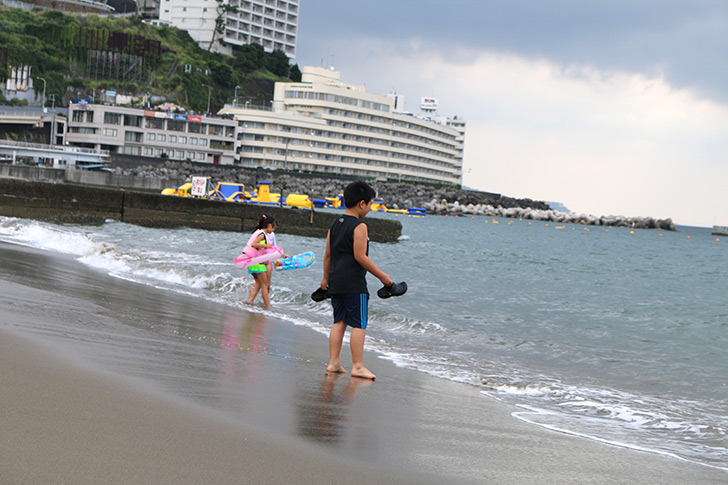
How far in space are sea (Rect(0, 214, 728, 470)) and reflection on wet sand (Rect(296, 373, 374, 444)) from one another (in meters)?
1.34

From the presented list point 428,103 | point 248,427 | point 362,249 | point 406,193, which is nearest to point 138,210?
point 362,249

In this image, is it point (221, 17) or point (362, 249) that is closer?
point (362, 249)

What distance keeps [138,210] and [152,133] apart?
77.4 m

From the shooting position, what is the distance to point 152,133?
102m

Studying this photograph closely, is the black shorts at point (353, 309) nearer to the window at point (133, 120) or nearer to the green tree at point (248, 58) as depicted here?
the window at point (133, 120)

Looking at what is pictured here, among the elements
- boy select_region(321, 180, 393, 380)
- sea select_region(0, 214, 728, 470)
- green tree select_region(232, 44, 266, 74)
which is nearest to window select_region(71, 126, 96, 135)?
green tree select_region(232, 44, 266, 74)

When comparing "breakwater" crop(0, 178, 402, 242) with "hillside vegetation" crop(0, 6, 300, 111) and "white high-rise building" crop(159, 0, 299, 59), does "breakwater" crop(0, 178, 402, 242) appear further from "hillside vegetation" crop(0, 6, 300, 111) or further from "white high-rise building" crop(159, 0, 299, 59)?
"white high-rise building" crop(159, 0, 299, 59)

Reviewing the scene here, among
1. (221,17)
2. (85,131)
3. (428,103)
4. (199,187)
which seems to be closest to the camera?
(199,187)

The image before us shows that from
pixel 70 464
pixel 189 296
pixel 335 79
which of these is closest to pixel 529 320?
pixel 189 296

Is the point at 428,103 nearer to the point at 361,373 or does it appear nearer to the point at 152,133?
the point at 152,133

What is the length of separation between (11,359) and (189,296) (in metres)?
7.46

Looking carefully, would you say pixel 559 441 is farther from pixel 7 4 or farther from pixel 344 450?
pixel 7 4

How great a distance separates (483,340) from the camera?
35.0ft

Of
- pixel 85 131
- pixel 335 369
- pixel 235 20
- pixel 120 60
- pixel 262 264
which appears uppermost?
pixel 235 20
